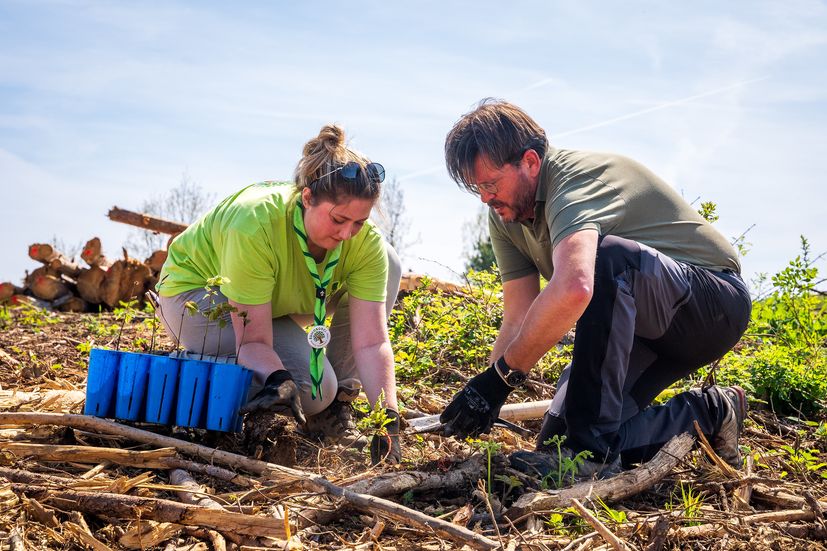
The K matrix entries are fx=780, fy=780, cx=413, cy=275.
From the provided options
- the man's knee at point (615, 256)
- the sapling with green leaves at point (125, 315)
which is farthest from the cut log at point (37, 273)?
the man's knee at point (615, 256)

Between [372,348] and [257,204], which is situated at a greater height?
[257,204]

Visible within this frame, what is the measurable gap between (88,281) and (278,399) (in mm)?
6038

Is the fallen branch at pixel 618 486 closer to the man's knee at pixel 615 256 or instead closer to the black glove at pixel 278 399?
the man's knee at pixel 615 256

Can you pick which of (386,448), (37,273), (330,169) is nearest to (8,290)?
(37,273)

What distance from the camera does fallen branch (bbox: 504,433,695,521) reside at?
224cm

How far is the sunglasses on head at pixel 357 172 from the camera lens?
Answer: 114 inches

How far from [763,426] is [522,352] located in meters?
1.83

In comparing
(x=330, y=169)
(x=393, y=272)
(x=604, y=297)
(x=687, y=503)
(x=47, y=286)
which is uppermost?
(x=330, y=169)

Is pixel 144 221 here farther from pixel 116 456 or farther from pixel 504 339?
pixel 116 456

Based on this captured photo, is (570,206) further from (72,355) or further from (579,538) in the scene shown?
(72,355)

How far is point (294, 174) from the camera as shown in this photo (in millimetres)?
3170

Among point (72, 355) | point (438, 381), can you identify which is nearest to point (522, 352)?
point (438, 381)

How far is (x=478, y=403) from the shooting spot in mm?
2818

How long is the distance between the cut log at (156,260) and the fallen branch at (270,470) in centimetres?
535
